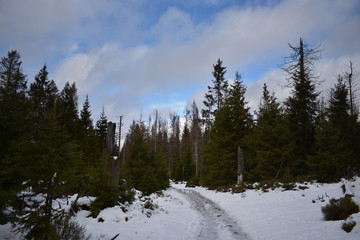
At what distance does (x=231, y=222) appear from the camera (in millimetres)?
10922

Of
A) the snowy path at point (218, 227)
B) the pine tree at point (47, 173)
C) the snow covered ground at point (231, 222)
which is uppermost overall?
the pine tree at point (47, 173)

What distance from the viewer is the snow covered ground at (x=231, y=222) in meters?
7.75

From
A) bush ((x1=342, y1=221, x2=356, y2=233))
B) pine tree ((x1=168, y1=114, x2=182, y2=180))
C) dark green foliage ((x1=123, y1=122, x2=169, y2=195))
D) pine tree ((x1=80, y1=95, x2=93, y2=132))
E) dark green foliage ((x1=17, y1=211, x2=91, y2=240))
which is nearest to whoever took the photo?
dark green foliage ((x1=17, y1=211, x2=91, y2=240))

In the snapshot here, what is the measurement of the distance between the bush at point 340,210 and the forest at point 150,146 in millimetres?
8481

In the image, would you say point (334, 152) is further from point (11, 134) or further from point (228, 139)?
point (11, 134)

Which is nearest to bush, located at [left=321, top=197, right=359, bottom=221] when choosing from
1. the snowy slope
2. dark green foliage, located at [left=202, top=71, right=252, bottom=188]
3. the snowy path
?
the snowy slope

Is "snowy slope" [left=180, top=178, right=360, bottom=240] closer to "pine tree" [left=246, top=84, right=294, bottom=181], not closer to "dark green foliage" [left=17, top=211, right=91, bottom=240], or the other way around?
"pine tree" [left=246, top=84, right=294, bottom=181]

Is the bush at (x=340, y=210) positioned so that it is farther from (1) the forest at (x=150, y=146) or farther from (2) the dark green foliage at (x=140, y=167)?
(2) the dark green foliage at (x=140, y=167)

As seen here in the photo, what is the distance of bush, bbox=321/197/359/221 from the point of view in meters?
8.05

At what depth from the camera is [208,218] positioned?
11938mm

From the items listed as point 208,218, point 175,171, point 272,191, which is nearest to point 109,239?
point 208,218

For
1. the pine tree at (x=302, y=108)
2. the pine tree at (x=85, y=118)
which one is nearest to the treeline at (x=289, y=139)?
the pine tree at (x=302, y=108)

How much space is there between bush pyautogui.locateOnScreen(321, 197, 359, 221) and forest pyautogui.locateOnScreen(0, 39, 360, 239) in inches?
334

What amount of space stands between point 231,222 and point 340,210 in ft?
15.2
